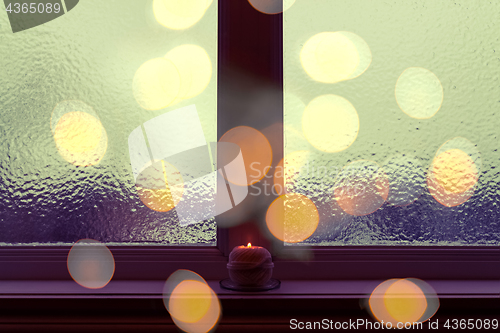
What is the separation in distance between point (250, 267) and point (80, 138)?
62 cm

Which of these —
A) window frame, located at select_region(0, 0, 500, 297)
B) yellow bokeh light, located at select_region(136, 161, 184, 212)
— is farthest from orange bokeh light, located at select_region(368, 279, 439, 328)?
yellow bokeh light, located at select_region(136, 161, 184, 212)

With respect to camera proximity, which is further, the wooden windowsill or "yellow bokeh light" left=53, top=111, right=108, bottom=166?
"yellow bokeh light" left=53, top=111, right=108, bottom=166

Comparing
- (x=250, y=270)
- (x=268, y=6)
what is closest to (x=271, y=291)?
(x=250, y=270)

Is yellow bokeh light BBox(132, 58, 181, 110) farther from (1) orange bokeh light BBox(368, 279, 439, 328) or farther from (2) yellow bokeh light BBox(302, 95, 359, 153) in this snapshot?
(1) orange bokeh light BBox(368, 279, 439, 328)

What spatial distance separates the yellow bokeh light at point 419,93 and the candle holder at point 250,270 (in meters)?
0.62

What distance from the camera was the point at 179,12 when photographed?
3.21ft

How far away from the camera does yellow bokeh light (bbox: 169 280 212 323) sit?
69 cm

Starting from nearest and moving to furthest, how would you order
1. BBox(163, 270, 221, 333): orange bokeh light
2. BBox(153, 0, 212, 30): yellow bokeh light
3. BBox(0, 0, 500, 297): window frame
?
BBox(163, 270, 221, 333): orange bokeh light → BBox(0, 0, 500, 297): window frame → BBox(153, 0, 212, 30): yellow bokeh light

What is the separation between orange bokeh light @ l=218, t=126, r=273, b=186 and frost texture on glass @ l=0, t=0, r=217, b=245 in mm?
85

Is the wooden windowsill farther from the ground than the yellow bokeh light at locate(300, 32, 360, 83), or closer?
closer

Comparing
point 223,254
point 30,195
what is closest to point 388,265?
point 223,254

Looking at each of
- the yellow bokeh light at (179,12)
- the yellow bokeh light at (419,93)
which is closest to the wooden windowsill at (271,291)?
the yellow bokeh light at (419,93)

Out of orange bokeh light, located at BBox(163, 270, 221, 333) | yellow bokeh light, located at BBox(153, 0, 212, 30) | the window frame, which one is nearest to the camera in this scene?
orange bokeh light, located at BBox(163, 270, 221, 333)

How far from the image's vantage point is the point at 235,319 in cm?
69
